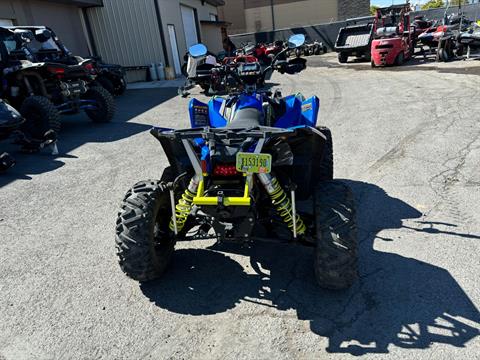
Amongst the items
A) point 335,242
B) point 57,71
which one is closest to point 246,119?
point 335,242

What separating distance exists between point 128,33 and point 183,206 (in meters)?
16.9

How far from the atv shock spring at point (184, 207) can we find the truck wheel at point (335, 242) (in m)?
→ 0.89

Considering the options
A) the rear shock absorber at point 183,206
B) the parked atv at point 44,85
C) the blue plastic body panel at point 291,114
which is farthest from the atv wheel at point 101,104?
the rear shock absorber at point 183,206

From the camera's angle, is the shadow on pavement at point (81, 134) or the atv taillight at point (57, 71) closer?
the shadow on pavement at point (81, 134)

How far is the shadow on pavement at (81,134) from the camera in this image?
21.2 feet

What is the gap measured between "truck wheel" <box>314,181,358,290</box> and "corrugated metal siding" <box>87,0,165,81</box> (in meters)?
16.8

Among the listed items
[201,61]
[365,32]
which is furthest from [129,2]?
[201,61]

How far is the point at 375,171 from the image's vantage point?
5.22 meters

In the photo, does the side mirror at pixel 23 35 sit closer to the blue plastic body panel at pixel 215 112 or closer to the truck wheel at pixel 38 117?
the truck wheel at pixel 38 117

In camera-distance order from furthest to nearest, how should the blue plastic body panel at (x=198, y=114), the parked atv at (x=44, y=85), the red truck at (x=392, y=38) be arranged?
the red truck at (x=392, y=38), the parked atv at (x=44, y=85), the blue plastic body panel at (x=198, y=114)

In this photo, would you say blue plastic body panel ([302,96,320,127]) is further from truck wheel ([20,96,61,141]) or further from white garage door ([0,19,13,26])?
white garage door ([0,19,13,26])

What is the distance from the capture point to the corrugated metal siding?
1703cm

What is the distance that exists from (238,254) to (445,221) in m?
2.04

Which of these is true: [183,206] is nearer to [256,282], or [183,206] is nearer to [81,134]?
[256,282]
